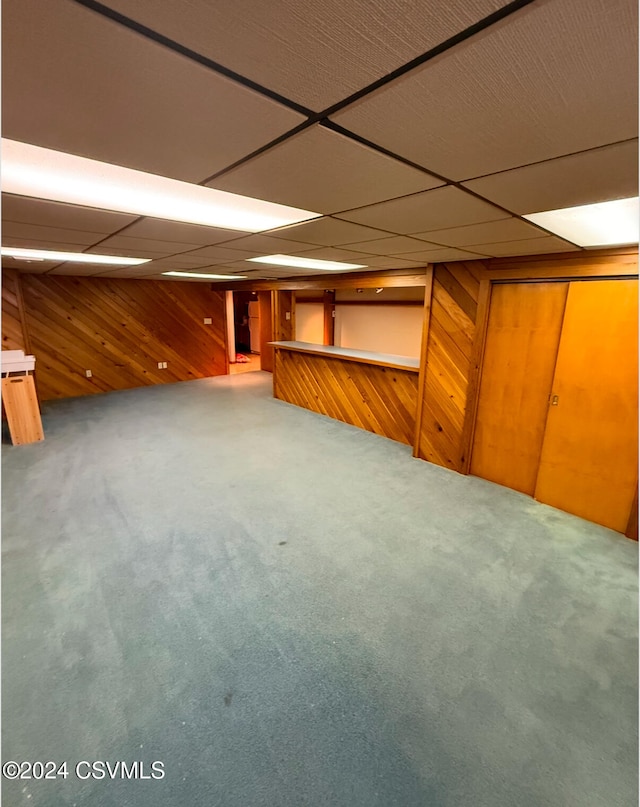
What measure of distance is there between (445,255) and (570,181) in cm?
192

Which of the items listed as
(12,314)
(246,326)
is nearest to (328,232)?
(12,314)

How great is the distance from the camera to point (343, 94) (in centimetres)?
80

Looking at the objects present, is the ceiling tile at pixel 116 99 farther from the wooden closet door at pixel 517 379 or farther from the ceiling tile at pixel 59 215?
the wooden closet door at pixel 517 379

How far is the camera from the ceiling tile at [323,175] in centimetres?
105

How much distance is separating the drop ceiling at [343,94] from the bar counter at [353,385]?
3086 millimetres

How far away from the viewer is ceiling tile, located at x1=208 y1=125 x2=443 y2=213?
1051 millimetres

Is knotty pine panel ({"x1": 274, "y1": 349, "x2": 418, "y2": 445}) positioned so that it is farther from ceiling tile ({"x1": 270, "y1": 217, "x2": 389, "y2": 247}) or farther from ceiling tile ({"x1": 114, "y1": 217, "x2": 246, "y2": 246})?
ceiling tile ({"x1": 114, "y1": 217, "x2": 246, "y2": 246})

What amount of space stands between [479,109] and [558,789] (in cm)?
225

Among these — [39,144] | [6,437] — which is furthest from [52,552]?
[6,437]

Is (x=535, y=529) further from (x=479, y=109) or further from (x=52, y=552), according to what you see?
(x=52, y=552)

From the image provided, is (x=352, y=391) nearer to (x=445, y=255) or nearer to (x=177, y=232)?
(x=445, y=255)

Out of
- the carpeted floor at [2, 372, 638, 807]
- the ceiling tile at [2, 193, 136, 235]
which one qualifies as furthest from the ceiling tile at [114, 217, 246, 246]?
the carpeted floor at [2, 372, 638, 807]

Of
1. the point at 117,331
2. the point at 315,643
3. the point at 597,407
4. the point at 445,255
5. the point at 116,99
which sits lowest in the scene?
the point at 315,643

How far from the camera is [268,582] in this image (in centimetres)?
227
